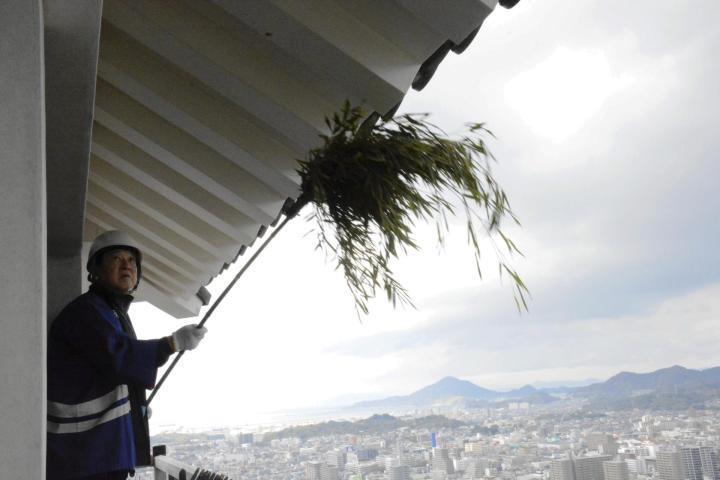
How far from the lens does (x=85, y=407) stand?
2332 mm

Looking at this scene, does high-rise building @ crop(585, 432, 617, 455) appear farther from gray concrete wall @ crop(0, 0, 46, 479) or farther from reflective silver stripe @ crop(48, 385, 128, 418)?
gray concrete wall @ crop(0, 0, 46, 479)

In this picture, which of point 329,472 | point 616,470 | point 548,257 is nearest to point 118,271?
point 329,472

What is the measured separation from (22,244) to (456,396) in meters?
4.48

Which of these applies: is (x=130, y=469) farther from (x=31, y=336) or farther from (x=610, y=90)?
(x=610, y=90)

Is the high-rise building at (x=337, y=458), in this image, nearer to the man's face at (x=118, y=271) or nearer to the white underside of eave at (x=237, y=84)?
the white underside of eave at (x=237, y=84)

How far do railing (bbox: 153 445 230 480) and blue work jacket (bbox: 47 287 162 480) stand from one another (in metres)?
0.46

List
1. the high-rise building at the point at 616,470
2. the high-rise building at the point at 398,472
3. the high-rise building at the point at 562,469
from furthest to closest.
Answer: the high-rise building at the point at 398,472 → the high-rise building at the point at 562,469 → the high-rise building at the point at 616,470

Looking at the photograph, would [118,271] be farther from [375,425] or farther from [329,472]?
[375,425]

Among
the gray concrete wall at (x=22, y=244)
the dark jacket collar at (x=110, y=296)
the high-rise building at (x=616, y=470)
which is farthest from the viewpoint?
the high-rise building at (x=616, y=470)

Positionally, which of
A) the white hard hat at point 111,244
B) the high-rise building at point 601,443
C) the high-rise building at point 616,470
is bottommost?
the high-rise building at point 616,470

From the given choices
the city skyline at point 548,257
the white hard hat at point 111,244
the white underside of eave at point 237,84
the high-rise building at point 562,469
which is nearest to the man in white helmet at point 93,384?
the white hard hat at point 111,244

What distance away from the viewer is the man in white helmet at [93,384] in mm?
2291

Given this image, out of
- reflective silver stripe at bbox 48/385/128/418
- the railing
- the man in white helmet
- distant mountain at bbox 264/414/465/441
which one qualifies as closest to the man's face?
the man in white helmet

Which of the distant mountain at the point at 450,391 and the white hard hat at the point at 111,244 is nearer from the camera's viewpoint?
the white hard hat at the point at 111,244
